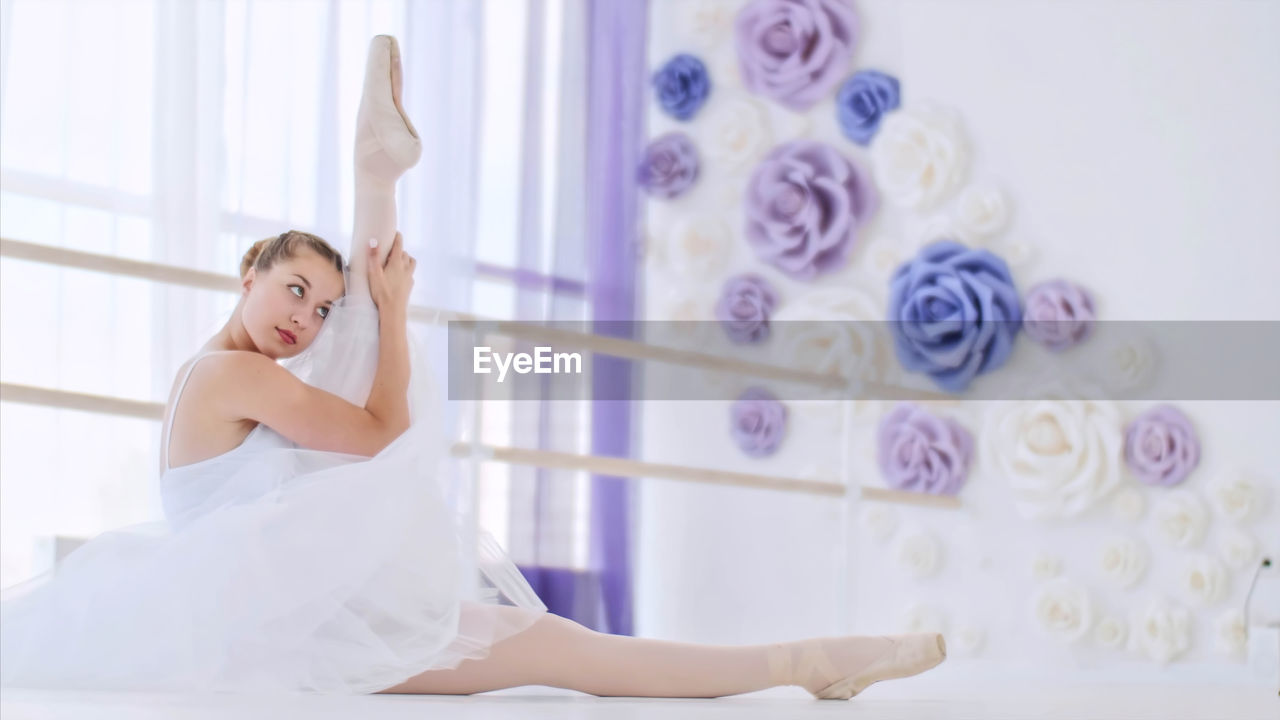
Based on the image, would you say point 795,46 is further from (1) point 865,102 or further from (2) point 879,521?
(2) point 879,521

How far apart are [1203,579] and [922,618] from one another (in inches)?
24.6

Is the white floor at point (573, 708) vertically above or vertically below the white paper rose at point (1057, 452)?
below

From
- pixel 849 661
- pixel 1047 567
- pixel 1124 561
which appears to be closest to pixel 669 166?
pixel 1047 567

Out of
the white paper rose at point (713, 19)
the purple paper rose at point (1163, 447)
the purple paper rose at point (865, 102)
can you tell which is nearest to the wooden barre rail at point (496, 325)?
the purple paper rose at point (1163, 447)

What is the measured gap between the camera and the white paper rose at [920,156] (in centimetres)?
288

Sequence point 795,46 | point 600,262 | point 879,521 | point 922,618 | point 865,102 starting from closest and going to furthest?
point 922,618
point 879,521
point 865,102
point 795,46
point 600,262

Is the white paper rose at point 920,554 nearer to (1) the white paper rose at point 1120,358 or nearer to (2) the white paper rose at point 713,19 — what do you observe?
(1) the white paper rose at point 1120,358

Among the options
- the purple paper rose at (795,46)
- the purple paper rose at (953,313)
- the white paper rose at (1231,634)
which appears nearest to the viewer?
the white paper rose at (1231,634)

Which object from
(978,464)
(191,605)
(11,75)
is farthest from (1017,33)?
(191,605)

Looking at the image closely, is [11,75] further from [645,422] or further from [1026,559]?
[1026,559]

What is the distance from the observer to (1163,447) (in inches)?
101

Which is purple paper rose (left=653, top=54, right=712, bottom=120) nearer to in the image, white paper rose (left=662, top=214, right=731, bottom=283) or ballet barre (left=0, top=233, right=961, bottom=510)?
white paper rose (left=662, top=214, right=731, bottom=283)

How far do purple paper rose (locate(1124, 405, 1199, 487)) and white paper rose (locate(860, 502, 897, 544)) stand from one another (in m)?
0.58
